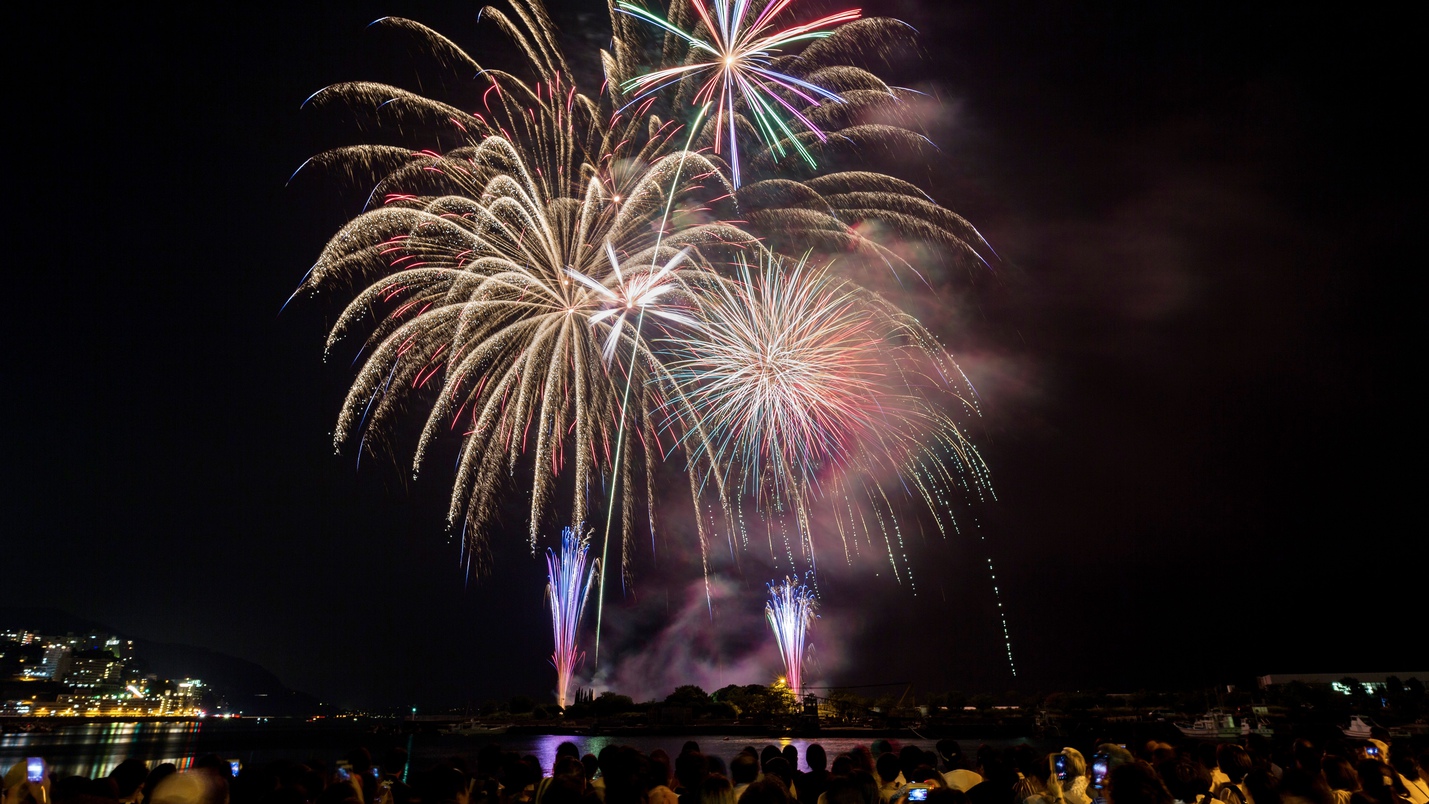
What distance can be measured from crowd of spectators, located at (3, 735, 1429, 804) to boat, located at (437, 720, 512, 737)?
533 ft

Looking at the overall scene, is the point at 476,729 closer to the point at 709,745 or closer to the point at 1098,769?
the point at 709,745

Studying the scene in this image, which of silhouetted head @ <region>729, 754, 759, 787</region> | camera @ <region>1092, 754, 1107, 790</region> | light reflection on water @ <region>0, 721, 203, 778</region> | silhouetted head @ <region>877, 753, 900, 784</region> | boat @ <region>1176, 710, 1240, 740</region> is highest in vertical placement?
silhouetted head @ <region>729, 754, 759, 787</region>

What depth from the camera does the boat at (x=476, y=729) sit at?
156375mm

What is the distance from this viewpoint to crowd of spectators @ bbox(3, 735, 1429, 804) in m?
5.63

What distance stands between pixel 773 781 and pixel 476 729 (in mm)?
172265

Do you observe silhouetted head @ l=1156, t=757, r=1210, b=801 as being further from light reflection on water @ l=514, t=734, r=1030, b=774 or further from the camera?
light reflection on water @ l=514, t=734, r=1030, b=774

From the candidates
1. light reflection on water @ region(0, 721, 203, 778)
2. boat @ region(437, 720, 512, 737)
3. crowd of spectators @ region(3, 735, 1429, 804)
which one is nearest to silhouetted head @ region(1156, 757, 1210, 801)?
crowd of spectators @ region(3, 735, 1429, 804)

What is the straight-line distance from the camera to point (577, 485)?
28.5m

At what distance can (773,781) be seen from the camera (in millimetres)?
5469

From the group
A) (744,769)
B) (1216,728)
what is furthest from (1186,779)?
(1216,728)

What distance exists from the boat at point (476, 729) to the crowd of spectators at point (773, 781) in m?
162

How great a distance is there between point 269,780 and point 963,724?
157 metres

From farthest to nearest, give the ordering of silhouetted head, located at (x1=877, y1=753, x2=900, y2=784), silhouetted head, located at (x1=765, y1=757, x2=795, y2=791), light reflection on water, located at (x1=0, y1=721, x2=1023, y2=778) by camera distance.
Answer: light reflection on water, located at (x1=0, y1=721, x2=1023, y2=778) < silhouetted head, located at (x1=765, y1=757, x2=795, y2=791) < silhouetted head, located at (x1=877, y1=753, x2=900, y2=784)

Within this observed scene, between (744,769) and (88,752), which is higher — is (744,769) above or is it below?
above
